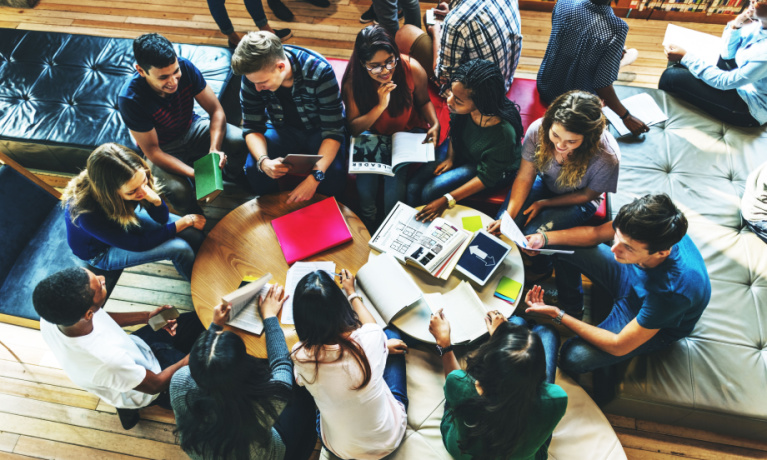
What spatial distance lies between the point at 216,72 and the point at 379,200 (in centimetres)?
154

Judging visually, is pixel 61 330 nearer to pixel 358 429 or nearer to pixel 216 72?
pixel 358 429

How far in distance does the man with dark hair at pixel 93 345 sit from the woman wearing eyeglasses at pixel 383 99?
1.48m

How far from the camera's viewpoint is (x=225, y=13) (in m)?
3.77

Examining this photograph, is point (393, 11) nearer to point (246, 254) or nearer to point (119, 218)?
point (246, 254)

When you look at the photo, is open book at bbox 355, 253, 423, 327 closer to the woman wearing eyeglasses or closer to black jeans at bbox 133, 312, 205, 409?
the woman wearing eyeglasses

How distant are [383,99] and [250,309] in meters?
1.37

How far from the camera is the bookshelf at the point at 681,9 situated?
388 cm

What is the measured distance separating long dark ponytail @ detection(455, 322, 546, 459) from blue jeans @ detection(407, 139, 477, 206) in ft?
4.05

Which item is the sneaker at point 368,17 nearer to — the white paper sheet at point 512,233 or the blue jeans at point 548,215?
the blue jeans at point 548,215

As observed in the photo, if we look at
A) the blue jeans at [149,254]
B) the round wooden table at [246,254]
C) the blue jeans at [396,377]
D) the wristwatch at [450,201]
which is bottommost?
the blue jeans at [396,377]

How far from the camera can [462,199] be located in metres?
2.64

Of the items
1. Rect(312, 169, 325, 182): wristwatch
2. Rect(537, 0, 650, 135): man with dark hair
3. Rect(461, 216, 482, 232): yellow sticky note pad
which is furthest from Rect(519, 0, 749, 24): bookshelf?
Rect(312, 169, 325, 182): wristwatch

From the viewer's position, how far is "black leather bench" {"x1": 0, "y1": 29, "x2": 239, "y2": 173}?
2.91 m

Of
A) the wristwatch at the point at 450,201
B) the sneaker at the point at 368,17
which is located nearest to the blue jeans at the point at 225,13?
the sneaker at the point at 368,17
